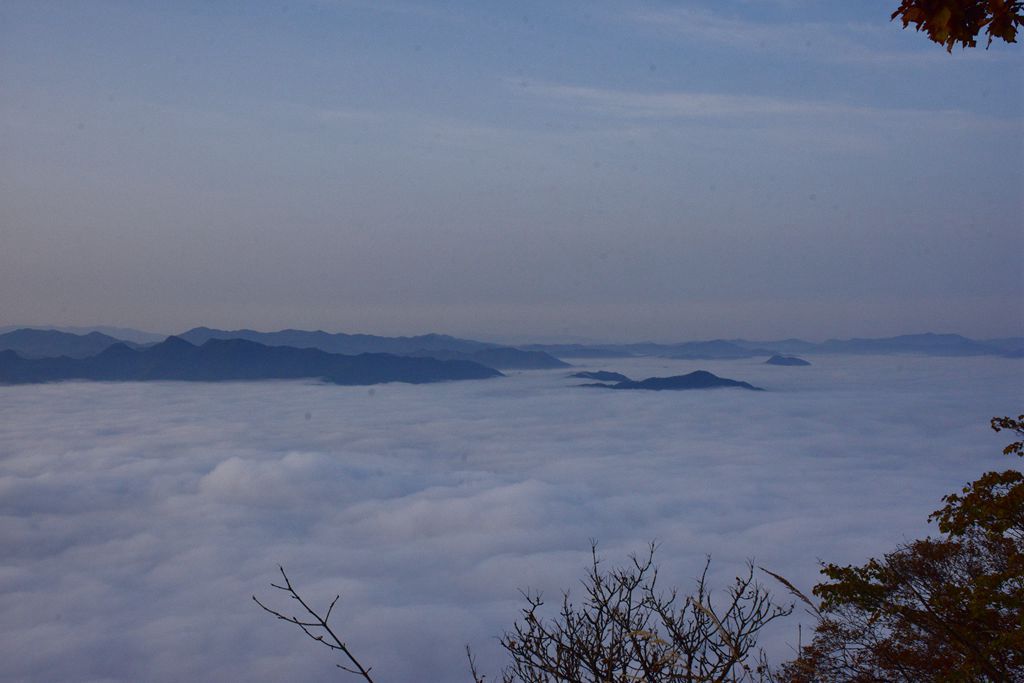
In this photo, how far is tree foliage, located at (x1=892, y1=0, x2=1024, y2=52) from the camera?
4.54 meters

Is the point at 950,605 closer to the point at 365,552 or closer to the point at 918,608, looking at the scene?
the point at 918,608

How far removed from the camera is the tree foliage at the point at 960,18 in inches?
179

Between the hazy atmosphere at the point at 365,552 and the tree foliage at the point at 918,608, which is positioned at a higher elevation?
the tree foliage at the point at 918,608

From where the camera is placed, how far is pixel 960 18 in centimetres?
460

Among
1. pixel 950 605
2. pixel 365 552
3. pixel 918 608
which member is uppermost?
pixel 950 605

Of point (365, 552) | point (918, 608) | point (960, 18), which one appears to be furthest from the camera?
point (365, 552)

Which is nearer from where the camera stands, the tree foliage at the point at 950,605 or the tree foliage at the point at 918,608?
the tree foliage at the point at 918,608

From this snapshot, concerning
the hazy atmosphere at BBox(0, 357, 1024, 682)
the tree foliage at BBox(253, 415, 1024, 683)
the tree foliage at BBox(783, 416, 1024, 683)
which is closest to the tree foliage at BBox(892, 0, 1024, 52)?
the tree foliage at BBox(253, 415, 1024, 683)

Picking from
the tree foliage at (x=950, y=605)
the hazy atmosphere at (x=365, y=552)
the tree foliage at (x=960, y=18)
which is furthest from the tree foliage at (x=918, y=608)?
the hazy atmosphere at (x=365, y=552)

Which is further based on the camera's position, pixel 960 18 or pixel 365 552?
pixel 365 552

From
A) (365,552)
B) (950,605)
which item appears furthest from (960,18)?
(365,552)

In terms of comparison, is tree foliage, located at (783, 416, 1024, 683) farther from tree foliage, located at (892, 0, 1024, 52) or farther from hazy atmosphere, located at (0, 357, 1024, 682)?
hazy atmosphere, located at (0, 357, 1024, 682)

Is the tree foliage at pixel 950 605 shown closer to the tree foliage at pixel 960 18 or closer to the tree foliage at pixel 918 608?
the tree foliage at pixel 918 608

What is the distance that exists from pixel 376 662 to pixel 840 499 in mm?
105428
